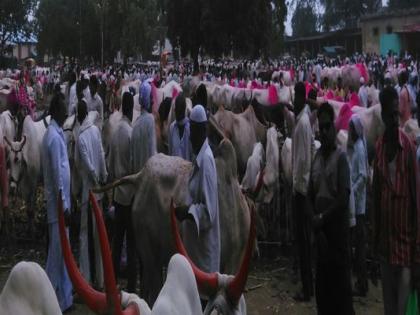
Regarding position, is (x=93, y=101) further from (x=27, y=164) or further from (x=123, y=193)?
(x=123, y=193)

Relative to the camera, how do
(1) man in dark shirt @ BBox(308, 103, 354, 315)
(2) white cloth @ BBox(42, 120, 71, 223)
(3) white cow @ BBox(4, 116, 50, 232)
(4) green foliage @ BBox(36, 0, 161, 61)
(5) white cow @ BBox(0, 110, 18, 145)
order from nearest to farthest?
(1) man in dark shirt @ BBox(308, 103, 354, 315), (2) white cloth @ BBox(42, 120, 71, 223), (3) white cow @ BBox(4, 116, 50, 232), (5) white cow @ BBox(0, 110, 18, 145), (4) green foliage @ BBox(36, 0, 161, 61)

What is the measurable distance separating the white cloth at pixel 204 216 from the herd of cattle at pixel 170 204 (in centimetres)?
27

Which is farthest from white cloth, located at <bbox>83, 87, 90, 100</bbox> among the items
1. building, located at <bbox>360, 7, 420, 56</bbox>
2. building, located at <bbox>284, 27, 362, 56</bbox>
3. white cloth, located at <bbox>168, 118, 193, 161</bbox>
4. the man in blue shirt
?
building, located at <bbox>284, 27, 362, 56</bbox>

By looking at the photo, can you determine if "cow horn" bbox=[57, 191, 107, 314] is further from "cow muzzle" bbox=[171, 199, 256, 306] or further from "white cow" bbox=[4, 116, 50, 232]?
"white cow" bbox=[4, 116, 50, 232]

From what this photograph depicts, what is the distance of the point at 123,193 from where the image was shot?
6.95 m

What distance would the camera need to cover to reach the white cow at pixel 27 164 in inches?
354

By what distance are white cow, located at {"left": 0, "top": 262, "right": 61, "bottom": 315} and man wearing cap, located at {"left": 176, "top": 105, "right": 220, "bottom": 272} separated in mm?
2138

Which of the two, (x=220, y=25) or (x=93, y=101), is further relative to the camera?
(x=220, y=25)

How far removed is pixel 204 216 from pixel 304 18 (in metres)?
85.8

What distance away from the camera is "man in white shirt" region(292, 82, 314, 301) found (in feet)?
22.4

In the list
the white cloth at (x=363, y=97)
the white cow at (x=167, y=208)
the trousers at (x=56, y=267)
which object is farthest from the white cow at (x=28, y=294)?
the white cloth at (x=363, y=97)

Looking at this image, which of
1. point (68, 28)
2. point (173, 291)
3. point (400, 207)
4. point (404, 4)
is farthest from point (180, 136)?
point (404, 4)

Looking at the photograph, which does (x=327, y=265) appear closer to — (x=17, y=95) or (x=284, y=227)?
(x=284, y=227)

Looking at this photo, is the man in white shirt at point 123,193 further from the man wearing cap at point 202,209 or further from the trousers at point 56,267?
the man wearing cap at point 202,209
